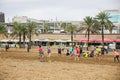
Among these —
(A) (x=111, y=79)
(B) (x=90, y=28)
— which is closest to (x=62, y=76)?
(A) (x=111, y=79)

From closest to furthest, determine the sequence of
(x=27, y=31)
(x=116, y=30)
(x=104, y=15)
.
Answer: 1. (x=104, y=15)
2. (x=27, y=31)
3. (x=116, y=30)

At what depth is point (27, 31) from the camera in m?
84.6

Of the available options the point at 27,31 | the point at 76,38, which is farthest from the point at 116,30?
the point at 27,31

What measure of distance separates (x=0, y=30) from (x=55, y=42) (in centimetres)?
1809

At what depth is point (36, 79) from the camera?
17734mm

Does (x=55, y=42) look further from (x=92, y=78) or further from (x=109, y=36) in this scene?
(x=92, y=78)

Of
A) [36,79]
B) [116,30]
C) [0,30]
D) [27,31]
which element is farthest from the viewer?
[116,30]

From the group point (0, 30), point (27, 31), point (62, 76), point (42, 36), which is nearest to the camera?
point (62, 76)

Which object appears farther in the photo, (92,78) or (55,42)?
(55,42)

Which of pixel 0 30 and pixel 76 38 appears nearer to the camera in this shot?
pixel 0 30

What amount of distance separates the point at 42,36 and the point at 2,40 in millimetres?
13388

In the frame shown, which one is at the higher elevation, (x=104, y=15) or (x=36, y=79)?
(x=104, y=15)

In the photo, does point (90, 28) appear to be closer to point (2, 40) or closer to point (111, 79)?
point (2, 40)

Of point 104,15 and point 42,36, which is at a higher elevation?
point 104,15
